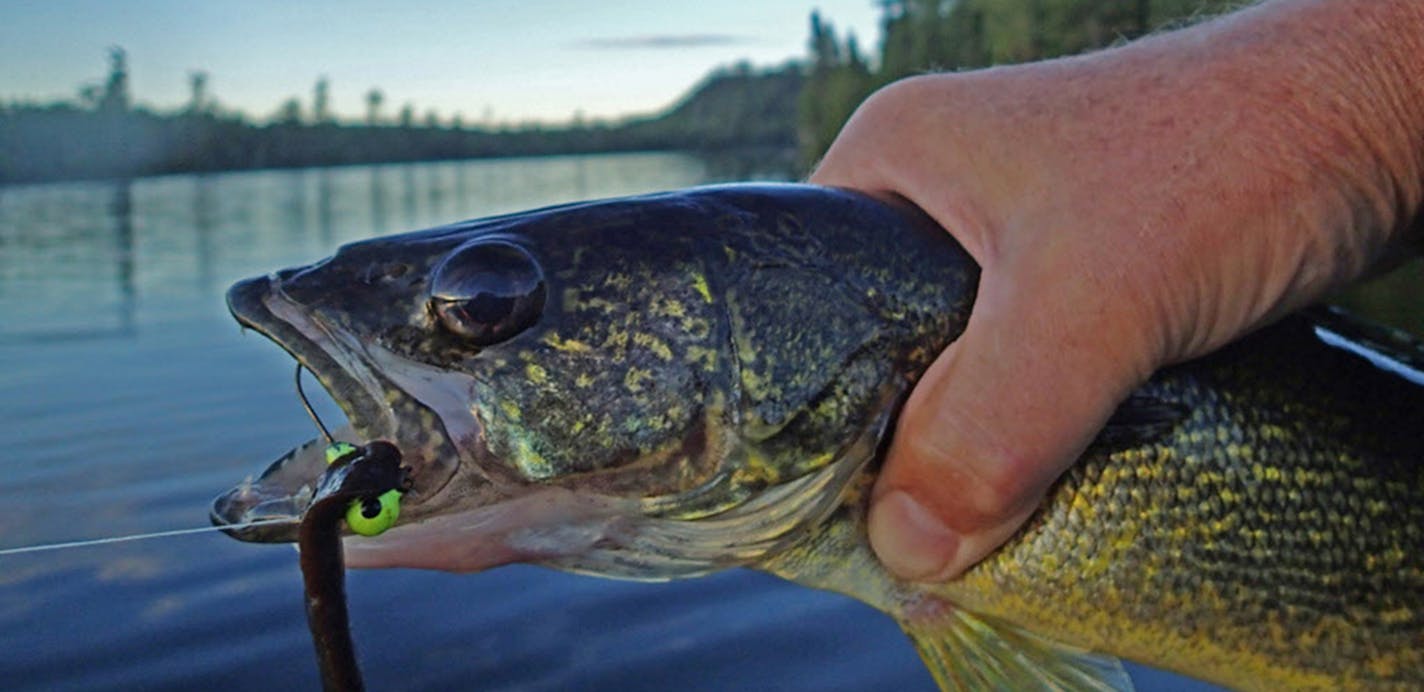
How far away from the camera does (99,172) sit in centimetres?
5581

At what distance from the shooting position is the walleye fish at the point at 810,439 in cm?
224

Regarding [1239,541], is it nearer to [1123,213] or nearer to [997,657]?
[997,657]

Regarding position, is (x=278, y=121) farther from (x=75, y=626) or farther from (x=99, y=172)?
(x=75, y=626)

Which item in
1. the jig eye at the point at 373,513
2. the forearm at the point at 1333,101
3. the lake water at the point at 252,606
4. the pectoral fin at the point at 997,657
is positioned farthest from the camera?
the lake water at the point at 252,606

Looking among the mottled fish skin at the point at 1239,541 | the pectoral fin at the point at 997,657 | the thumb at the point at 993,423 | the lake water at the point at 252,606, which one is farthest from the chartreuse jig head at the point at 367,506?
the lake water at the point at 252,606

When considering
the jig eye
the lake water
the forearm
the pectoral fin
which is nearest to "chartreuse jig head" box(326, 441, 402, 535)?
the jig eye

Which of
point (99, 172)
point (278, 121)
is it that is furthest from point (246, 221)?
point (278, 121)

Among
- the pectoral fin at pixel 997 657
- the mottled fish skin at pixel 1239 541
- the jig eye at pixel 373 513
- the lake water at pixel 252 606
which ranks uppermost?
the jig eye at pixel 373 513

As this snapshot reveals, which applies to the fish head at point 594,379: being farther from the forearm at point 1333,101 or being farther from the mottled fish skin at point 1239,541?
the forearm at point 1333,101

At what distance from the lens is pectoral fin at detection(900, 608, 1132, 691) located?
2738 mm

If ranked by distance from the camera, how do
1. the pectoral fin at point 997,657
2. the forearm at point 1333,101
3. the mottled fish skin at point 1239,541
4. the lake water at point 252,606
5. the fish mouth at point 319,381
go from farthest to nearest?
the lake water at point 252,606
the pectoral fin at point 997,657
the mottled fish skin at point 1239,541
the forearm at point 1333,101
the fish mouth at point 319,381

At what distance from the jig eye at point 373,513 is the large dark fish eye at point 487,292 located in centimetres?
31

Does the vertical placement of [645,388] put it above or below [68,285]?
above

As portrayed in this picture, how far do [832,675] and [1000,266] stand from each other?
2.33 metres
